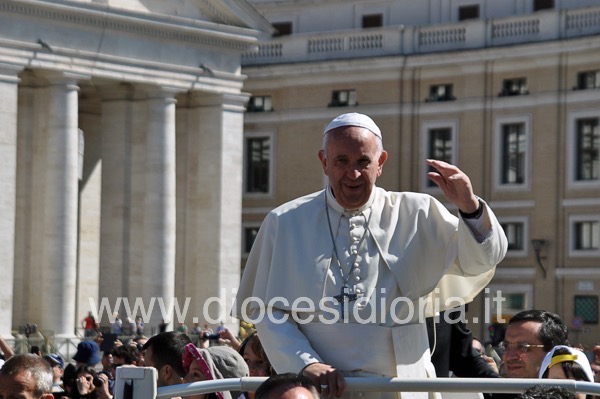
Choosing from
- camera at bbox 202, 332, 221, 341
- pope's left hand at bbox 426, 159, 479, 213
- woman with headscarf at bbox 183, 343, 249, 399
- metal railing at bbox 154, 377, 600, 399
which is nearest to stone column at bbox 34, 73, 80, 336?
camera at bbox 202, 332, 221, 341

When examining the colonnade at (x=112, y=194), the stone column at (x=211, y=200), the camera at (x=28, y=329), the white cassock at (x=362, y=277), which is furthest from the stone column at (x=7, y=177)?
the white cassock at (x=362, y=277)

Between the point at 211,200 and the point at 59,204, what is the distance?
608 centimetres

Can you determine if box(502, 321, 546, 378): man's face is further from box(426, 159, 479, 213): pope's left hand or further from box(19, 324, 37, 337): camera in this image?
box(19, 324, 37, 337): camera

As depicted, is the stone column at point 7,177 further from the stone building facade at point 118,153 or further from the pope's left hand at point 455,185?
the pope's left hand at point 455,185

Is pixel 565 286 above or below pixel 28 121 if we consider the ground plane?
below

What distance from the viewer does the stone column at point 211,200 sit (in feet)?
177

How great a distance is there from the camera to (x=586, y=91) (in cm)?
5631

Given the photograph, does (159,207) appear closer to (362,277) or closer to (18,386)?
(18,386)

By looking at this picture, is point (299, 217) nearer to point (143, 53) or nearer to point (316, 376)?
point (316, 376)

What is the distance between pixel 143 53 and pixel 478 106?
1201 centimetres

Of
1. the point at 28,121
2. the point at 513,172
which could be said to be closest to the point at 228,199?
the point at 28,121

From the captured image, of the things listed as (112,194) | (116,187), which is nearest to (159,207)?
(116,187)

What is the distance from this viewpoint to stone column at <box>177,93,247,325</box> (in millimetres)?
53812

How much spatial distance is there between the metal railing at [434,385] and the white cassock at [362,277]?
2.29ft
